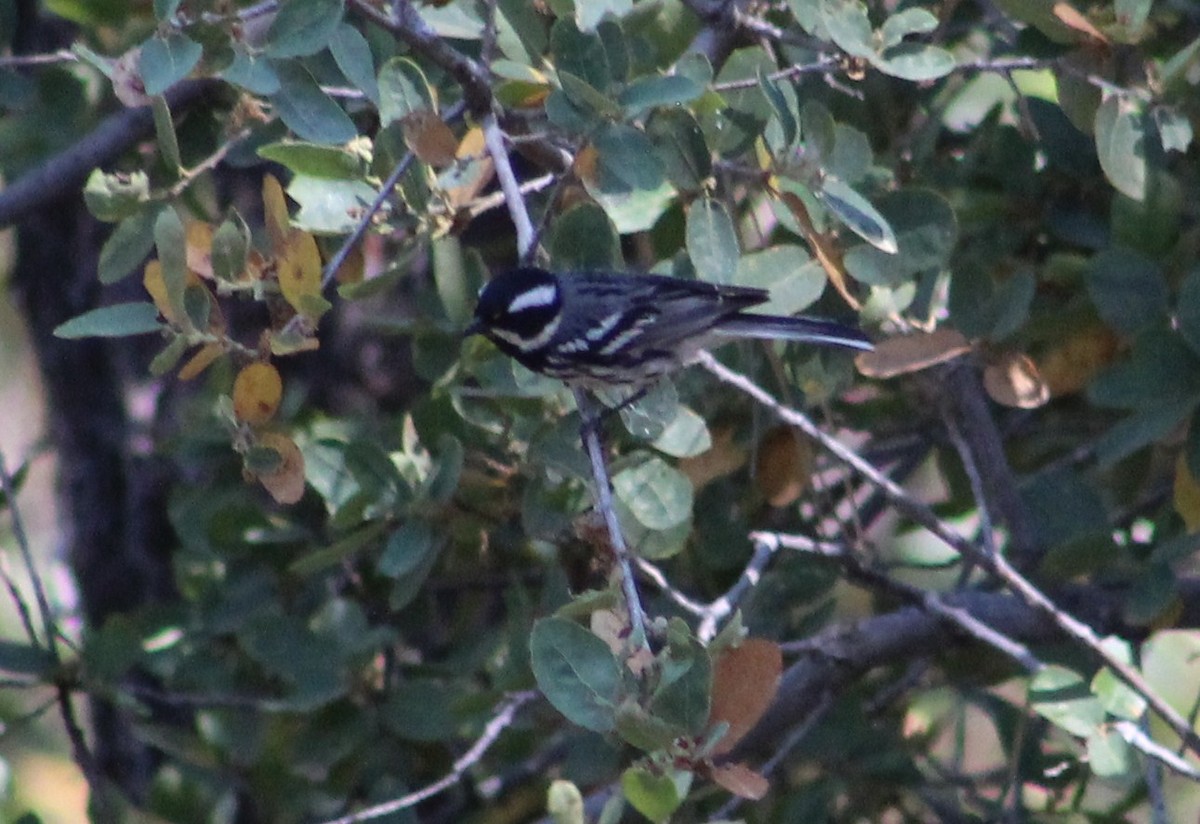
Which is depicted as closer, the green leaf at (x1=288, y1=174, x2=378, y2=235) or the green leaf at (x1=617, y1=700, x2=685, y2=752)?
the green leaf at (x1=617, y1=700, x2=685, y2=752)

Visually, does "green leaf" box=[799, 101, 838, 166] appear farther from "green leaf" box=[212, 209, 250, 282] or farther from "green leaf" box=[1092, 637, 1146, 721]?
"green leaf" box=[1092, 637, 1146, 721]

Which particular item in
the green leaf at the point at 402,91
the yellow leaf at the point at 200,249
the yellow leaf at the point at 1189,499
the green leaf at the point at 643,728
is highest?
the green leaf at the point at 402,91

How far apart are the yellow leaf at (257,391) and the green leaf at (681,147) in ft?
2.80

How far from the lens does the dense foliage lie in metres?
2.59

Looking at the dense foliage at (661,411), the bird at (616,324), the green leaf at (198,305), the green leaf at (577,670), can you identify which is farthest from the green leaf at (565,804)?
the bird at (616,324)

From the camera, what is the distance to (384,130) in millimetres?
2676

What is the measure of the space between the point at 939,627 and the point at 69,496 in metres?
3.01

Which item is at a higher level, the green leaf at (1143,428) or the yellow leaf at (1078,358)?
the green leaf at (1143,428)

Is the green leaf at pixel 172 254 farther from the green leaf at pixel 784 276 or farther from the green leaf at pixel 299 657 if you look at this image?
Result: the green leaf at pixel 299 657

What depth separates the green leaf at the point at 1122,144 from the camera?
297 cm

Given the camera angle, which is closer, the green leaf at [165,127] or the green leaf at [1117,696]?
the green leaf at [165,127]

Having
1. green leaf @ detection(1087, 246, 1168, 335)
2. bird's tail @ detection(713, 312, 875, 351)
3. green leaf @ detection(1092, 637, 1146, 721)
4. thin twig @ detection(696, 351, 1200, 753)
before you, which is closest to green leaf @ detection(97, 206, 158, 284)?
thin twig @ detection(696, 351, 1200, 753)

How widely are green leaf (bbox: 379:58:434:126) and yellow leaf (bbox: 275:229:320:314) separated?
35 cm

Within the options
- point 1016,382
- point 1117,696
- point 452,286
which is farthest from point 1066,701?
point 452,286
